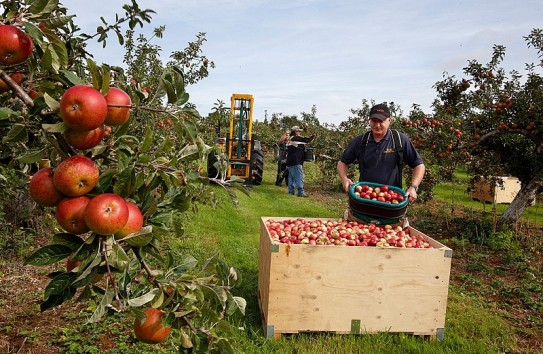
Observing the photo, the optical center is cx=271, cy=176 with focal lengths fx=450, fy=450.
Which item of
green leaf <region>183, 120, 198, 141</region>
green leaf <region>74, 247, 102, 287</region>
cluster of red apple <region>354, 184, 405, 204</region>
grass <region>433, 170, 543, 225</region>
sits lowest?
grass <region>433, 170, 543, 225</region>

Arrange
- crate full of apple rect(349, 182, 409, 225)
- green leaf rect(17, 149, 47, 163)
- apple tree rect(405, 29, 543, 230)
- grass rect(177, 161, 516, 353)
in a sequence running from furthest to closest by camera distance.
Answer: apple tree rect(405, 29, 543, 230)
crate full of apple rect(349, 182, 409, 225)
grass rect(177, 161, 516, 353)
green leaf rect(17, 149, 47, 163)

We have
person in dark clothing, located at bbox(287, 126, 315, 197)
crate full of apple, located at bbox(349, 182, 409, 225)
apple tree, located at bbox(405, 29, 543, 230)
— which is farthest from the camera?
person in dark clothing, located at bbox(287, 126, 315, 197)

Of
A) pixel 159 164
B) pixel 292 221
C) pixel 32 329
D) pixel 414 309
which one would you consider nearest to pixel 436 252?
pixel 414 309

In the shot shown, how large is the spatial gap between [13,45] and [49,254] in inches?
19.3

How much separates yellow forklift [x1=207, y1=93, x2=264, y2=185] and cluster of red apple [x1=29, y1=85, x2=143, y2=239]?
34.7 ft

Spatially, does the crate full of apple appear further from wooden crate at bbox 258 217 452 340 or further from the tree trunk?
the tree trunk

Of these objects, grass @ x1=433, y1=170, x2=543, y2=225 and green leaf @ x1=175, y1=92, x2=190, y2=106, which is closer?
green leaf @ x1=175, y1=92, x2=190, y2=106

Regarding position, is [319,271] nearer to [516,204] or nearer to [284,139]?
[516,204]

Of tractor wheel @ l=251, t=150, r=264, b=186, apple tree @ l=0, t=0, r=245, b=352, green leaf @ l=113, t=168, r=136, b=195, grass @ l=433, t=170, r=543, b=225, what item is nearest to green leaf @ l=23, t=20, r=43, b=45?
apple tree @ l=0, t=0, r=245, b=352

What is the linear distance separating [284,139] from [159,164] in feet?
39.0

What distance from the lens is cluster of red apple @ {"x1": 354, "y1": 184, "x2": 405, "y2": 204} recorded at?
12.5 feet

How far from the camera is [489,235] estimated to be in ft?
23.4

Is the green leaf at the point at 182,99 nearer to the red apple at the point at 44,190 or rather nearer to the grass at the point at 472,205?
the red apple at the point at 44,190

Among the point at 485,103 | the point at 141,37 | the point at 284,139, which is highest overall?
the point at 141,37
